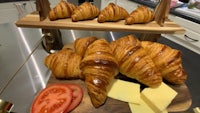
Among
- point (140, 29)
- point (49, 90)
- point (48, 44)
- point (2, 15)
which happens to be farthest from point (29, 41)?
point (2, 15)

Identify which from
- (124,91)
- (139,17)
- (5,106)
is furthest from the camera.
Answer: (139,17)

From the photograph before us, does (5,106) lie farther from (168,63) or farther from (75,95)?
(168,63)

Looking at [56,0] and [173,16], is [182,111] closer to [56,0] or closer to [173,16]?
[173,16]

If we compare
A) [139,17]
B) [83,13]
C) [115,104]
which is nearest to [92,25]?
[83,13]

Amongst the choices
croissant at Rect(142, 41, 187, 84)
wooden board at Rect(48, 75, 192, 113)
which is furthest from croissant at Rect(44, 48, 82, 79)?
croissant at Rect(142, 41, 187, 84)

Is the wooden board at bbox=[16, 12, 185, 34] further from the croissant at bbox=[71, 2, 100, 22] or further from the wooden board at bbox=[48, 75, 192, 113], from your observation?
the wooden board at bbox=[48, 75, 192, 113]
